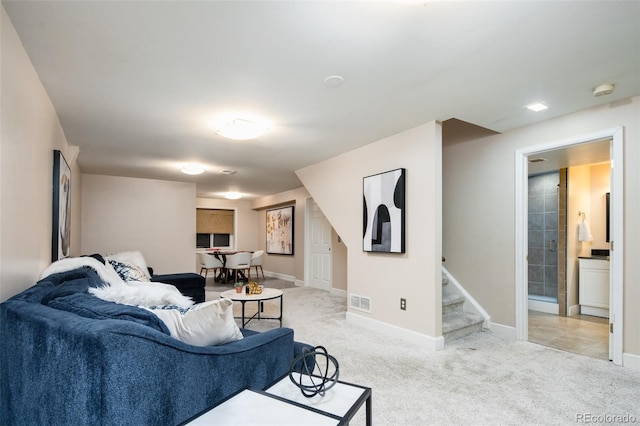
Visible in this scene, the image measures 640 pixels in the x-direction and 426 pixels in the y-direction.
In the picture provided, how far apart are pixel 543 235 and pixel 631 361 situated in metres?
2.66

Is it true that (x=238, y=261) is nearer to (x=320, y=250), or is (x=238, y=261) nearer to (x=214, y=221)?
(x=320, y=250)

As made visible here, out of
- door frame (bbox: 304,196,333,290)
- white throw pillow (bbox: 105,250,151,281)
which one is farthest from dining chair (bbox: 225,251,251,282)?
white throw pillow (bbox: 105,250,151,281)

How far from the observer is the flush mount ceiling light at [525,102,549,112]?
9.41 feet

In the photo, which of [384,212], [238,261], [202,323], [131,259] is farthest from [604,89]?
[238,261]

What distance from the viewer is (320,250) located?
23.4ft

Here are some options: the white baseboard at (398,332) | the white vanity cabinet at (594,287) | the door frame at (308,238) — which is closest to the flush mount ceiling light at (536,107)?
the white baseboard at (398,332)

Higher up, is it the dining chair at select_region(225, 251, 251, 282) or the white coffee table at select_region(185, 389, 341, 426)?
the white coffee table at select_region(185, 389, 341, 426)

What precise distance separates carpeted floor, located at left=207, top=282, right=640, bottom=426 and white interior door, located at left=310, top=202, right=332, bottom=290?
314 centimetres

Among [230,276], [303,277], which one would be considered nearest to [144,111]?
[303,277]

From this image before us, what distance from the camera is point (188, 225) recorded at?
6824 mm

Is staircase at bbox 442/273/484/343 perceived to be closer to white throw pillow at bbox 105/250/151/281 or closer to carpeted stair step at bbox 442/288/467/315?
carpeted stair step at bbox 442/288/467/315

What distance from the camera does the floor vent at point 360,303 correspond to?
4.08 metres

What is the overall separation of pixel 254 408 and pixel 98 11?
1957mm

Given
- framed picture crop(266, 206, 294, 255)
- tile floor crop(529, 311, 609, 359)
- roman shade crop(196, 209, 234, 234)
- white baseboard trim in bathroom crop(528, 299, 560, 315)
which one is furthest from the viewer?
roman shade crop(196, 209, 234, 234)
